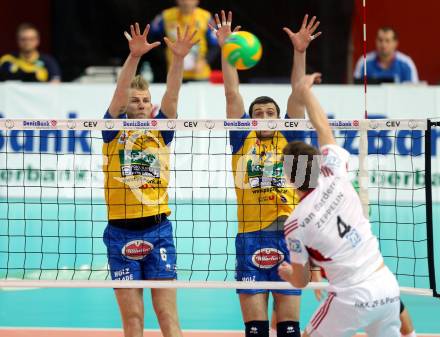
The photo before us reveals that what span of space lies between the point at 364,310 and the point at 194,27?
12.4 m

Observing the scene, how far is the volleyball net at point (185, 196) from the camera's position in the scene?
7902mm

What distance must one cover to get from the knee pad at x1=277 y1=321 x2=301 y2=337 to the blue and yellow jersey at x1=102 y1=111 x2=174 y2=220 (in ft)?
4.06

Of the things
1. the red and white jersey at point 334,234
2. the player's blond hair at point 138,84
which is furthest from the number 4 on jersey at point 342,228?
the player's blond hair at point 138,84

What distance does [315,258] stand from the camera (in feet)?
20.4

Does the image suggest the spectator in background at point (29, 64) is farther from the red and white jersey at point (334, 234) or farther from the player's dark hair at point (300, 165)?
the red and white jersey at point (334, 234)

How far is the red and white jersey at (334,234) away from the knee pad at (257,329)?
1.57 m

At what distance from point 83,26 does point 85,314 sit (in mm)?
11978

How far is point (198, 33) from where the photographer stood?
17938 mm

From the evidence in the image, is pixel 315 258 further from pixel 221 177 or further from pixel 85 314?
pixel 221 177

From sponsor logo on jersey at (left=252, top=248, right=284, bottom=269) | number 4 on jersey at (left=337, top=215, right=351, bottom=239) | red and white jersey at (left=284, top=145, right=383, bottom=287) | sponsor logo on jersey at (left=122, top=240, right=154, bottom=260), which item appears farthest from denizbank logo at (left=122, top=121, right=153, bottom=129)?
number 4 on jersey at (left=337, top=215, right=351, bottom=239)

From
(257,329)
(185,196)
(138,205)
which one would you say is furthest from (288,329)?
(185,196)

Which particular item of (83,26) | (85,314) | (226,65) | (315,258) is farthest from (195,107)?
(315,258)

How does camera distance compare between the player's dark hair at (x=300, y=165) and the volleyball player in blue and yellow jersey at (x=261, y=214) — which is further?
the volleyball player in blue and yellow jersey at (x=261, y=214)

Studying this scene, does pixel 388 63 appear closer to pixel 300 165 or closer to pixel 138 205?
pixel 138 205
